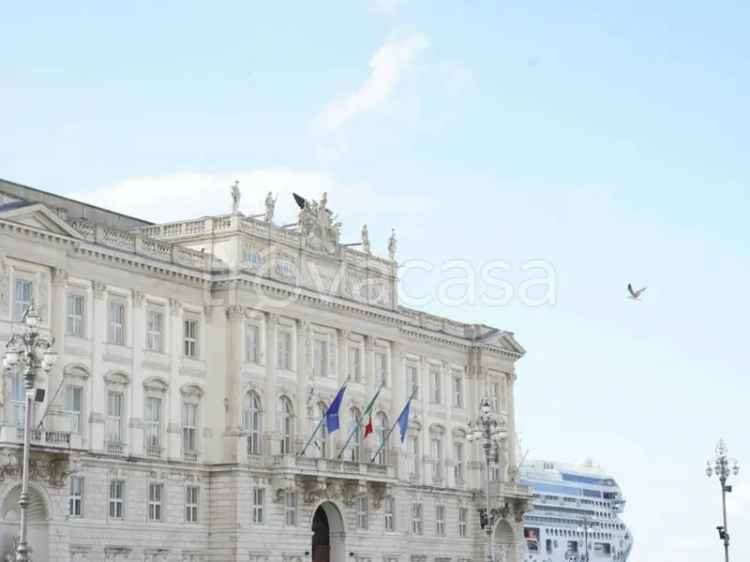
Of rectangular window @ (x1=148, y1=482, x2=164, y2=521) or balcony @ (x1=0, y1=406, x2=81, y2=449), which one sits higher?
balcony @ (x1=0, y1=406, x2=81, y2=449)

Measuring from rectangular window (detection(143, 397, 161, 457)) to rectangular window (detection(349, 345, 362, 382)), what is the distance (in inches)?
548

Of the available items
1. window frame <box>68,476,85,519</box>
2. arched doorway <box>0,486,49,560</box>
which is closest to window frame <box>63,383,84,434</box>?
window frame <box>68,476,85,519</box>

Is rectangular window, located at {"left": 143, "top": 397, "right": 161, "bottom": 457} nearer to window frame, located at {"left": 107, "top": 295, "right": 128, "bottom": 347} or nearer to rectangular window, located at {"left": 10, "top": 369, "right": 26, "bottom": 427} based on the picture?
window frame, located at {"left": 107, "top": 295, "right": 128, "bottom": 347}

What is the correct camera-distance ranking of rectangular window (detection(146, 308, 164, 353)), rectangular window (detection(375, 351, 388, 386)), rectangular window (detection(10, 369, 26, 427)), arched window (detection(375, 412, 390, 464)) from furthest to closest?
rectangular window (detection(375, 351, 388, 386)) < arched window (detection(375, 412, 390, 464)) < rectangular window (detection(146, 308, 164, 353)) < rectangular window (detection(10, 369, 26, 427))

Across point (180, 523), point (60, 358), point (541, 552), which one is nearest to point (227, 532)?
point (180, 523)

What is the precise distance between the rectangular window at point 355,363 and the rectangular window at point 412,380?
590 centimetres

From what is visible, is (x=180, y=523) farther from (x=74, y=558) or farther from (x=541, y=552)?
(x=541, y=552)

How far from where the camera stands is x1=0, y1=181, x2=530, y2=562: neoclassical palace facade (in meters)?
60.9

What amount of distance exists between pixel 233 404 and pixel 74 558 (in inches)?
453

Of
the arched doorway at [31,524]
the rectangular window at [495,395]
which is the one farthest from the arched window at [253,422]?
the rectangular window at [495,395]

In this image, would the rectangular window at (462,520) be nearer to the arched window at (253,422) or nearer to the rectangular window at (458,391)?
the rectangular window at (458,391)

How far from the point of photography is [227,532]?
2724 inches

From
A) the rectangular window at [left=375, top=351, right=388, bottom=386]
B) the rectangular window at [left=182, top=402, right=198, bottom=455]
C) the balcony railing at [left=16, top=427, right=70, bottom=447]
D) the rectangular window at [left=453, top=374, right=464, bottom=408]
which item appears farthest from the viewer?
the rectangular window at [left=453, top=374, right=464, bottom=408]

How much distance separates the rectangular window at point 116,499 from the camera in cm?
6450
